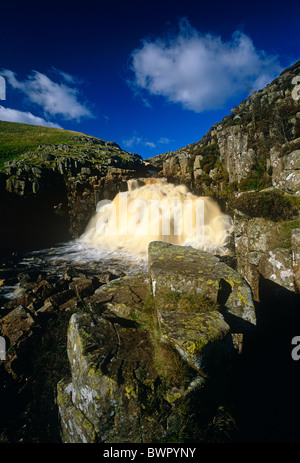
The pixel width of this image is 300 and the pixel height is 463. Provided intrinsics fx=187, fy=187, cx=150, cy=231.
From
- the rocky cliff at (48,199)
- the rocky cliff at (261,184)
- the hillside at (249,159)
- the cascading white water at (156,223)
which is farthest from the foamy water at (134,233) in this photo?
the hillside at (249,159)

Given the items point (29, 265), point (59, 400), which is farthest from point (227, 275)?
point (29, 265)

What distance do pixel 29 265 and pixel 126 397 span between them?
59.5 feet

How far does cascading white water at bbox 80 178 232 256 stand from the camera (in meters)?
21.2

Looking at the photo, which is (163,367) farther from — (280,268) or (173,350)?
(280,268)

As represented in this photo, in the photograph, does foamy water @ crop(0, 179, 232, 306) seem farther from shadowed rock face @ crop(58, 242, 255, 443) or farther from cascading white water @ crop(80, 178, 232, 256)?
shadowed rock face @ crop(58, 242, 255, 443)

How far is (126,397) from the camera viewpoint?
3168 millimetres

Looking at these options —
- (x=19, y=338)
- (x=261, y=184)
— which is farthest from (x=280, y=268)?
(x=261, y=184)

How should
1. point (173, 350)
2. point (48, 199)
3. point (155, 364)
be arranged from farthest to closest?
1. point (48, 199)
2. point (155, 364)
3. point (173, 350)

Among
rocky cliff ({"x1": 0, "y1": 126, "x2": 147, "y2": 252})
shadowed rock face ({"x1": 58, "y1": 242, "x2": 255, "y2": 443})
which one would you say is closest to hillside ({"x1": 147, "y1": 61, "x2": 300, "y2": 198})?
rocky cliff ({"x1": 0, "y1": 126, "x2": 147, "y2": 252})

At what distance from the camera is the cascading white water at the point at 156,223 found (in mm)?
21234

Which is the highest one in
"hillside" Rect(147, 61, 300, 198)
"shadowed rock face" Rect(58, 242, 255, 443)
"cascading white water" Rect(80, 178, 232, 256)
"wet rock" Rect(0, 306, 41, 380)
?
"hillside" Rect(147, 61, 300, 198)

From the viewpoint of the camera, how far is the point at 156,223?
2361 cm

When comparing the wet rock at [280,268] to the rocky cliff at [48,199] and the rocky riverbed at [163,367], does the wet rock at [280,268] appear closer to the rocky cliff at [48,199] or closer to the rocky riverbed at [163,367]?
the rocky riverbed at [163,367]
